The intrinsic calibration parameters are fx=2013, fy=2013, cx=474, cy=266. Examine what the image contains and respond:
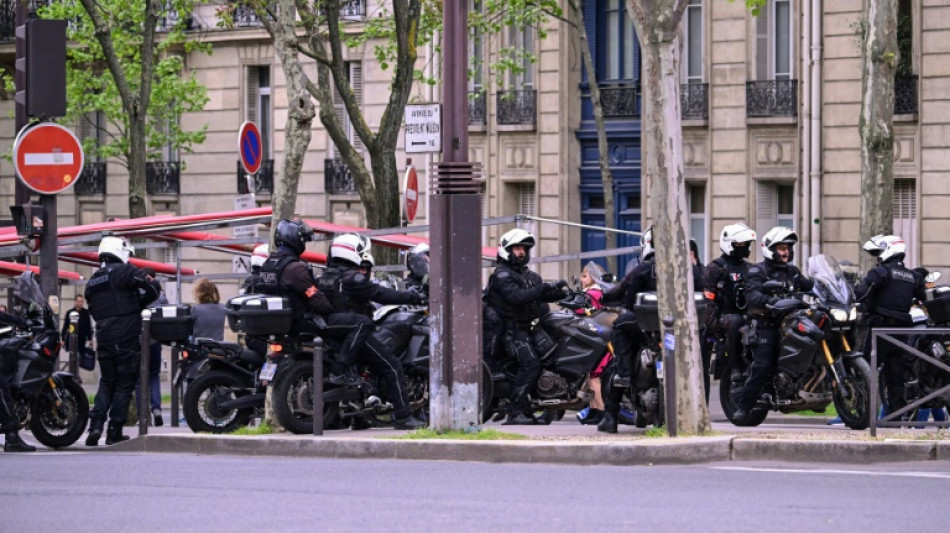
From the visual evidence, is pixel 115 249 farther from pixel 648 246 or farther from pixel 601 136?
pixel 601 136

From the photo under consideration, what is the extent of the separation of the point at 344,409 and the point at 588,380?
2201 mm

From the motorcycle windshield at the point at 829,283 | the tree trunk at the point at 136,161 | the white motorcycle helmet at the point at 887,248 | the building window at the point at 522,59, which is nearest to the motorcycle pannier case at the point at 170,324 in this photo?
the motorcycle windshield at the point at 829,283

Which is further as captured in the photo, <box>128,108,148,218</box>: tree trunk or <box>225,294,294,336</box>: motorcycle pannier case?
<box>128,108,148,218</box>: tree trunk

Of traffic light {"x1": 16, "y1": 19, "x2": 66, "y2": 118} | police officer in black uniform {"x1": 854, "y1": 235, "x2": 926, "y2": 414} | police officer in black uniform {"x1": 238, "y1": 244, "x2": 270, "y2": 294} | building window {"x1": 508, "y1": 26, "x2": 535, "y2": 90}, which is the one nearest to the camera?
police officer in black uniform {"x1": 854, "y1": 235, "x2": 926, "y2": 414}

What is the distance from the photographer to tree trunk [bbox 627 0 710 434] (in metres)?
13.6

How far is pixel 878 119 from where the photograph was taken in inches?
837

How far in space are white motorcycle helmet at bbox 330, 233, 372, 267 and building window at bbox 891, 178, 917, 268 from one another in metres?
14.7

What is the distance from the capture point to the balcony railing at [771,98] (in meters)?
29.6

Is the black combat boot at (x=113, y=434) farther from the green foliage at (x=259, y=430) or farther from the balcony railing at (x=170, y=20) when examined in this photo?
the balcony railing at (x=170, y=20)

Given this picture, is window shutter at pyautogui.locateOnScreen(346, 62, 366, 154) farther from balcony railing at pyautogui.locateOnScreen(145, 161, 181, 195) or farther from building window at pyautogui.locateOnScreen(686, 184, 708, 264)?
building window at pyautogui.locateOnScreen(686, 184, 708, 264)

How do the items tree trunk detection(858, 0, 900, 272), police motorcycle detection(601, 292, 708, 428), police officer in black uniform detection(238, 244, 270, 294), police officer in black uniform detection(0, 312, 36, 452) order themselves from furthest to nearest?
tree trunk detection(858, 0, 900, 272) → police officer in black uniform detection(238, 244, 270, 294) → police officer in black uniform detection(0, 312, 36, 452) → police motorcycle detection(601, 292, 708, 428)

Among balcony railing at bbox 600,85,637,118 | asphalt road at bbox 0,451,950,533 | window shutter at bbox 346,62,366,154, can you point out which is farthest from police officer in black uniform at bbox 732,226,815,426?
window shutter at bbox 346,62,366,154

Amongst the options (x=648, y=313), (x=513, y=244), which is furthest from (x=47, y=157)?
(x=648, y=313)

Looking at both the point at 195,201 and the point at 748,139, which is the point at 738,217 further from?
the point at 195,201
